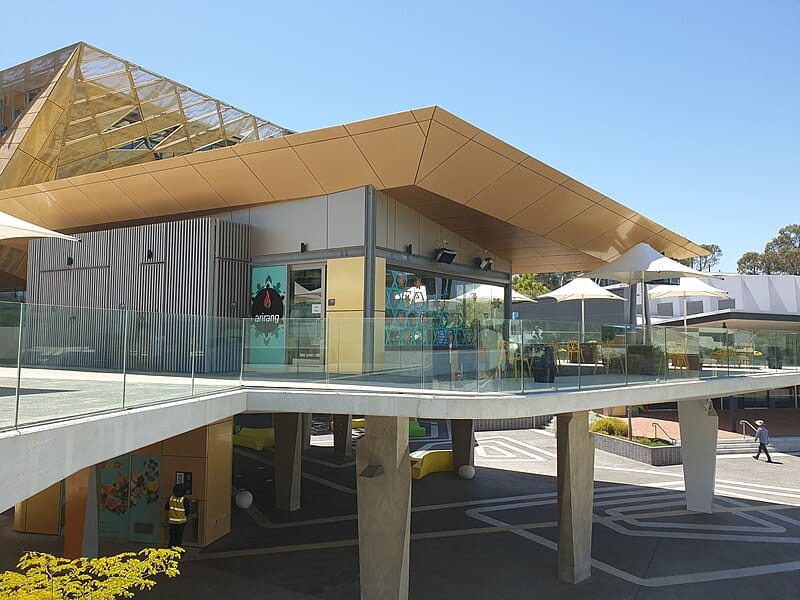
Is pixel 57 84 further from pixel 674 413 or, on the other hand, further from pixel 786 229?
pixel 786 229

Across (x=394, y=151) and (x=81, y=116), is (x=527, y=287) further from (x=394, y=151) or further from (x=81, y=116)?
(x=394, y=151)

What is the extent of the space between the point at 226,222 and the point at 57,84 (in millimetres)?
11917

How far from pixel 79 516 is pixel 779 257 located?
86.7 metres

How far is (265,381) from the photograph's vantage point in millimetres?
11680

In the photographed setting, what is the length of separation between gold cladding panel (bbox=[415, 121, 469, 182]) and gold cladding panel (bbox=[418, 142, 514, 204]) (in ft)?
0.54

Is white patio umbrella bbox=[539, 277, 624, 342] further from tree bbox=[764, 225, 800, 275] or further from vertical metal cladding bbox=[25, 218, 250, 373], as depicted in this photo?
tree bbox=[764, 225, 800, 275]

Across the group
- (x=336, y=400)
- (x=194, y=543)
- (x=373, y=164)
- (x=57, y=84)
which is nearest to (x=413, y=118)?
(x=373, y=164)

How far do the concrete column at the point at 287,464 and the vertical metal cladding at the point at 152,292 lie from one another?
4464 millimetres

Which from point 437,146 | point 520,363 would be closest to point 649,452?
point 520,363

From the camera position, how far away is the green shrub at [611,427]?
29.7 m

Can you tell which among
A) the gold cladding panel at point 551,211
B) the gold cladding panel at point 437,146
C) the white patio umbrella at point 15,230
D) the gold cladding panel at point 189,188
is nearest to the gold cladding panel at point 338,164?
the gold cladding panel at point 437,146

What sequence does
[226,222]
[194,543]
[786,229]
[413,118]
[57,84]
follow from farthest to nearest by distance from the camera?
[786,229]
[57,84]
[226,222]
[194,543]
[413,118]

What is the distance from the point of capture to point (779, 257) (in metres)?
78.1

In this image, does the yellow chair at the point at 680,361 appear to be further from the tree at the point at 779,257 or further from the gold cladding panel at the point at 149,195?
the tree at the point at 779,257
